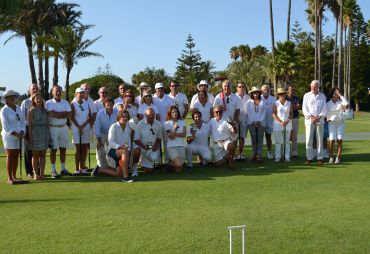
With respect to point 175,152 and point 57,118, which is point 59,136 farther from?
point 175,152

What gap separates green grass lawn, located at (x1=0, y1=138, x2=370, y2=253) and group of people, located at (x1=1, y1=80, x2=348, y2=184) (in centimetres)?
63

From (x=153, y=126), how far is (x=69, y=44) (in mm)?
26363

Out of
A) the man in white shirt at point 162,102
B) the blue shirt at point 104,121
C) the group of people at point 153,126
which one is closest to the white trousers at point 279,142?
the group of people at point 153,126

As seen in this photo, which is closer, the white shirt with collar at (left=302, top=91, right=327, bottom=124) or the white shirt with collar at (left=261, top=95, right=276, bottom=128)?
the white shirt with collar at (left=302, top=91, right=327, bottom=124)

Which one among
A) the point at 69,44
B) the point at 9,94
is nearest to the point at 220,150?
the point at 9,94

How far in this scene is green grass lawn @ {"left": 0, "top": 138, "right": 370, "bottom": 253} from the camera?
5258 mm

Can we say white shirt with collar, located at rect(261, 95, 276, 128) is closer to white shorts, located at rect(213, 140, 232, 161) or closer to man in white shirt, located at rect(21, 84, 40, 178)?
white shorts, located at rect(213, 140, 232, 161)

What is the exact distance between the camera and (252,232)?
221 inches

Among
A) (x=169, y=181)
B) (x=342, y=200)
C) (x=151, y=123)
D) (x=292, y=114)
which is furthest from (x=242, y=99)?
(x=342, y=200)

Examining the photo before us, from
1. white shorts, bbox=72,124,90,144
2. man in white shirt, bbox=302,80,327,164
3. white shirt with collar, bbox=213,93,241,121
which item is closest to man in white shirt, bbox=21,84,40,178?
white shorts, bbox=72,124,90,144

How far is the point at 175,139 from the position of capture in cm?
1041

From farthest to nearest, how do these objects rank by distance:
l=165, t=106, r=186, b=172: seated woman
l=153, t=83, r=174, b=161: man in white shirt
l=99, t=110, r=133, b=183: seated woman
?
l=153, t=83, r=174, b=161: man in white shirt, l=165, t=106, r=186, b=172: seated woman, l=99, t=110, r=133, b=183: seated woman

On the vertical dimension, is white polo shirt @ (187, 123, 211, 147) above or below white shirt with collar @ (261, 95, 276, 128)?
below

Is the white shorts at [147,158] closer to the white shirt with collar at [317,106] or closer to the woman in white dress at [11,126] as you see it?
the woman in white dress at [11,126]
